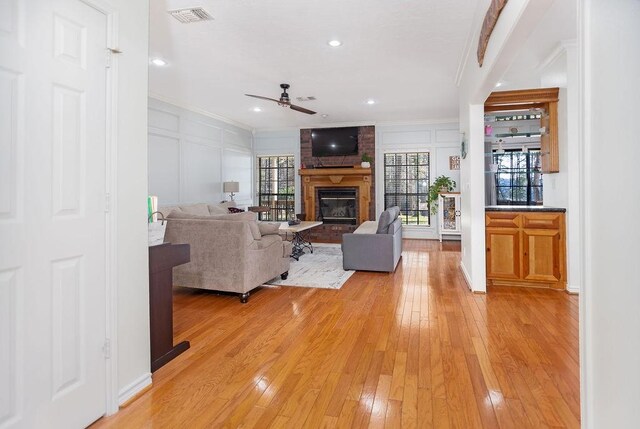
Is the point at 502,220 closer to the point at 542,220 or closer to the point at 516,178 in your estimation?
the point at 542,220

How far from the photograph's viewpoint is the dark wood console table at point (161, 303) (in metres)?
2.31

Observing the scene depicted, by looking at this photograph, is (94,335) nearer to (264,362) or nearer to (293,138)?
(264,362)

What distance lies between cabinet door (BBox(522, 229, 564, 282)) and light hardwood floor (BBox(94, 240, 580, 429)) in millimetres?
246

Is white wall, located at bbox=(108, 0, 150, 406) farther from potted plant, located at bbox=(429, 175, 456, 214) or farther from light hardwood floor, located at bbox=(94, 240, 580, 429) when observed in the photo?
potted plant, located at bbox=(429, 175, 456, 214)

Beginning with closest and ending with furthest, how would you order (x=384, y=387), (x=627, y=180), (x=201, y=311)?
1. (x=627, y=180)
2. (x=384, y=387)
3. (x=201, y=311)

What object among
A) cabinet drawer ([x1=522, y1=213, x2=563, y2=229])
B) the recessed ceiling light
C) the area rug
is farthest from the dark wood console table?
cabinet drawer ([x1=522, y1=213, x2=563, y2=229])

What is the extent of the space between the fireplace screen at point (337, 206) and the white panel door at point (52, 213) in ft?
23.4

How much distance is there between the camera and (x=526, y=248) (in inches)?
164

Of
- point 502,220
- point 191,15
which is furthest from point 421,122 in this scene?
point 191,15

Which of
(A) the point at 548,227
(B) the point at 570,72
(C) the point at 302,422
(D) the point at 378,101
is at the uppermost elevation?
(D) the point at 378,101

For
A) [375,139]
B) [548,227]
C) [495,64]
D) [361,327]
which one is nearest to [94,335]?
[361,327]

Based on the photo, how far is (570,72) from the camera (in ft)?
12.5

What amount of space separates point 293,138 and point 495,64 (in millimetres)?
6748

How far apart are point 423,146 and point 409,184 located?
3.10 feet
